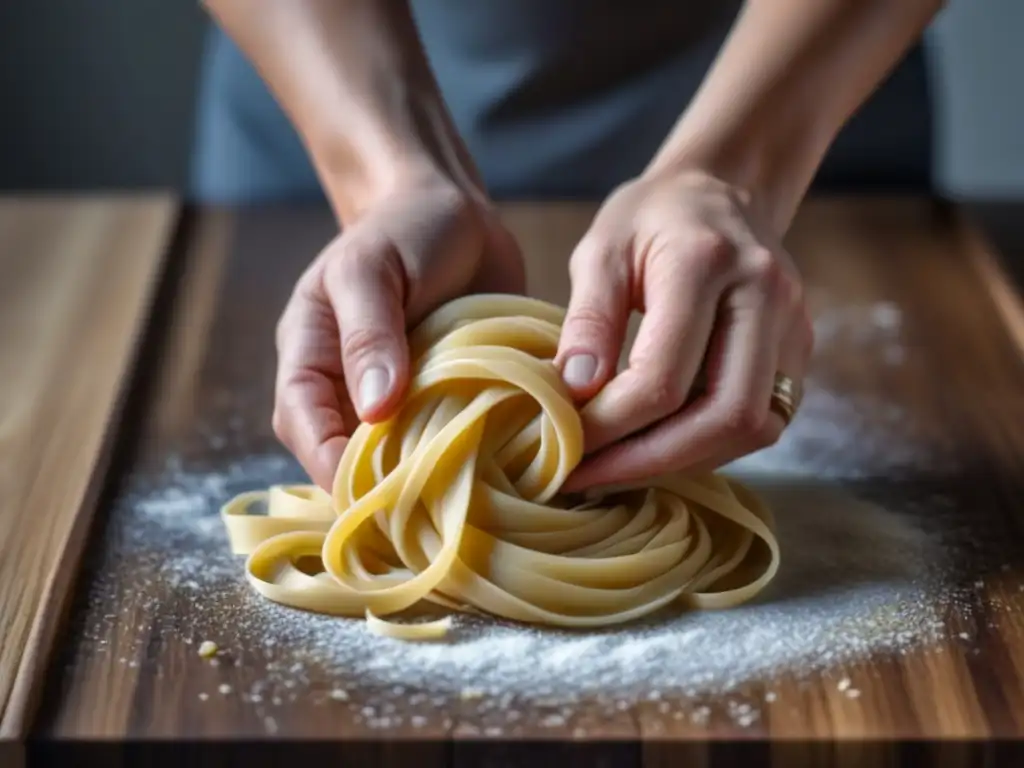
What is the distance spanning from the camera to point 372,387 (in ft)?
4.66

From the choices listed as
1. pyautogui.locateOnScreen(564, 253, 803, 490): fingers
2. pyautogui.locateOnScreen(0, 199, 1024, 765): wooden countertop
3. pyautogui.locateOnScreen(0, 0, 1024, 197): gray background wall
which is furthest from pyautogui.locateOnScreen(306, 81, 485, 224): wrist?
pyautogui.locateOnScreen(0, 0, 1024, 197): gray background wall

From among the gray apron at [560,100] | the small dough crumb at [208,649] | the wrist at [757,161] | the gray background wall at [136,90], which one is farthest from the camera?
the gray background wall at [136,90]

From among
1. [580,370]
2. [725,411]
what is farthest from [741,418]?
[580,370]

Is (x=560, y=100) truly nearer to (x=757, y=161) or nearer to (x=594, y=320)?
(x=757, y=161)

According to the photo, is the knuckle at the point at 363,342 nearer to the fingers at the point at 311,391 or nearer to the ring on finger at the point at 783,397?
the fingers at the point at 311,391

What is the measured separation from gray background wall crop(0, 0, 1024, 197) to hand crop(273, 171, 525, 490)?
2182mm

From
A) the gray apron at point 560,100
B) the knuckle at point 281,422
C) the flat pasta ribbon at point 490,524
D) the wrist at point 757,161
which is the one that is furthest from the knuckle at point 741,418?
the gray apron at point 560,100

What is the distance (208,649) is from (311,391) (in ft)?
0.95

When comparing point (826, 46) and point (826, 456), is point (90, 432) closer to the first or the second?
point (826, 456)

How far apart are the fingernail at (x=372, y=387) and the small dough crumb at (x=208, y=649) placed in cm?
26

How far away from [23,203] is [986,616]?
1790 mm

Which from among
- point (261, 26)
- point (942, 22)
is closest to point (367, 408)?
point (261, 26)

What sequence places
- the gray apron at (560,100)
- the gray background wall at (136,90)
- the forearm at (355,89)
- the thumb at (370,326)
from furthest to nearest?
the gray background wall at (136,90), the gray apron at (560,100), the forearm at (355,89), the thumb at (370,326)

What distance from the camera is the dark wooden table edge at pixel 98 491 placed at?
1261 millimetres
